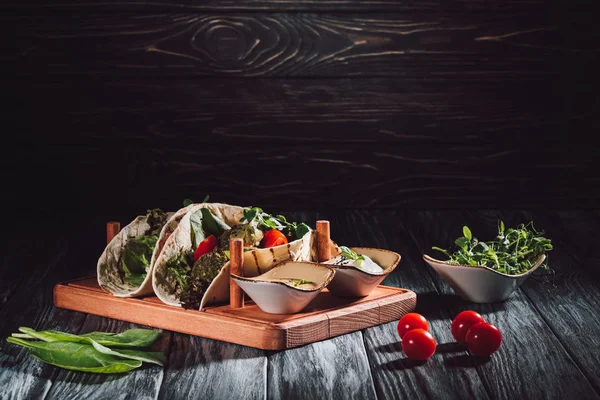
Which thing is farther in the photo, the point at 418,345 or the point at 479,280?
the point at 479,280

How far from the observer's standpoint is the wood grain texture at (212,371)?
186cm

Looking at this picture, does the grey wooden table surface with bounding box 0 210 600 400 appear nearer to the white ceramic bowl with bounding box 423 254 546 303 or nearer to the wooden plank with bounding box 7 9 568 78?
the white ceramic bowl with bounding box 423 254 546 303

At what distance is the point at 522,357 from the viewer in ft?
6.84

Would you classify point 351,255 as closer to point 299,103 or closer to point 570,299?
point 570,299

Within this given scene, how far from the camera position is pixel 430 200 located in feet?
13.8

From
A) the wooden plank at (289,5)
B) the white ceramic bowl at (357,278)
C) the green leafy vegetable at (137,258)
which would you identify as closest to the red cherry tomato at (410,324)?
the white ceramic bowl at (357,278)

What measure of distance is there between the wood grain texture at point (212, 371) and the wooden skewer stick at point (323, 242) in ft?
1.34

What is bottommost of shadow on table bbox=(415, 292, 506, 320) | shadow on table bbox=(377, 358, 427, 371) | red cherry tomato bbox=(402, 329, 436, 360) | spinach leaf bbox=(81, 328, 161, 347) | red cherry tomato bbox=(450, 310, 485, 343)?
shadow on table bbox=(415, 292, 506, 320)

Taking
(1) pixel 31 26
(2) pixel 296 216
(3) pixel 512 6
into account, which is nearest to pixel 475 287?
(2) pixel 296 216

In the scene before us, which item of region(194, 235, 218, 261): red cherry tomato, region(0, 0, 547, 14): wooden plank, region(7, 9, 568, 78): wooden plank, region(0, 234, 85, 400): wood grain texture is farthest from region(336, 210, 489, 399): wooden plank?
region(0, 0, 547, 14): wooden plank

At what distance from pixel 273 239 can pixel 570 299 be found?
923mm

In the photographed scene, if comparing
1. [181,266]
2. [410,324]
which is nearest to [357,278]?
[410,324]

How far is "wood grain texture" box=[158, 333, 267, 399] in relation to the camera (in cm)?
186

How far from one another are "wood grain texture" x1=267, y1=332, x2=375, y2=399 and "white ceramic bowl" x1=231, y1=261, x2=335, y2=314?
0.36 ft
